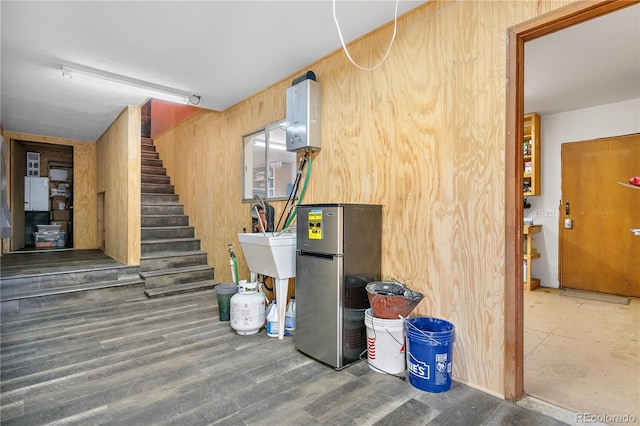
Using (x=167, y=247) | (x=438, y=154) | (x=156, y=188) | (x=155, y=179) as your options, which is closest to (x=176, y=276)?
(x=167, y=247)

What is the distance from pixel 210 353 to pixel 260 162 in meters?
2.36

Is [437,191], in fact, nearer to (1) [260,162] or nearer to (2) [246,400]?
(2) [246,400]

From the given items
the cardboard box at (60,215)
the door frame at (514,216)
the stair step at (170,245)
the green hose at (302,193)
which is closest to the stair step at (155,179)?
the stair step at (170,245)

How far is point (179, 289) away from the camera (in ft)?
14.7

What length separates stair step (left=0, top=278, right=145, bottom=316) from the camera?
362 cm

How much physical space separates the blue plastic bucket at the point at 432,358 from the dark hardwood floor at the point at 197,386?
6 centimetres

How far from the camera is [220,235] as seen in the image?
487cm

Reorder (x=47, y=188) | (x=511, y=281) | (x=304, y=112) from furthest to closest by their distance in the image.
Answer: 1. (x=47, y=188)
2. (x=304, y=112)
3. (x=511, y=281)

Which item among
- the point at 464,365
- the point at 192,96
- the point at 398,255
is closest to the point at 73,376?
the point at 398,255

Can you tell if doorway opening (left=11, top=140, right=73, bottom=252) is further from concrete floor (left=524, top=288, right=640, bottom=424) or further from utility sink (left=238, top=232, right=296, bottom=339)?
concrete floor (left=524, top=288, right=640, bottom=424)

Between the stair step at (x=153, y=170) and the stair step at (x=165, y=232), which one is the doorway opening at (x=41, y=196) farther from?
the stair step at (x=165, y=232)

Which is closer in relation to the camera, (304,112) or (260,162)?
(304,112)

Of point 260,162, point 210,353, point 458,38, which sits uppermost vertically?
point 458,38

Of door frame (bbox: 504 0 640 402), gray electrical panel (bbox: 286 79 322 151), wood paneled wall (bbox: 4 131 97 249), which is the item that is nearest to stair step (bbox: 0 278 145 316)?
gray electrical panel (bbox: 286 79 322 151)
